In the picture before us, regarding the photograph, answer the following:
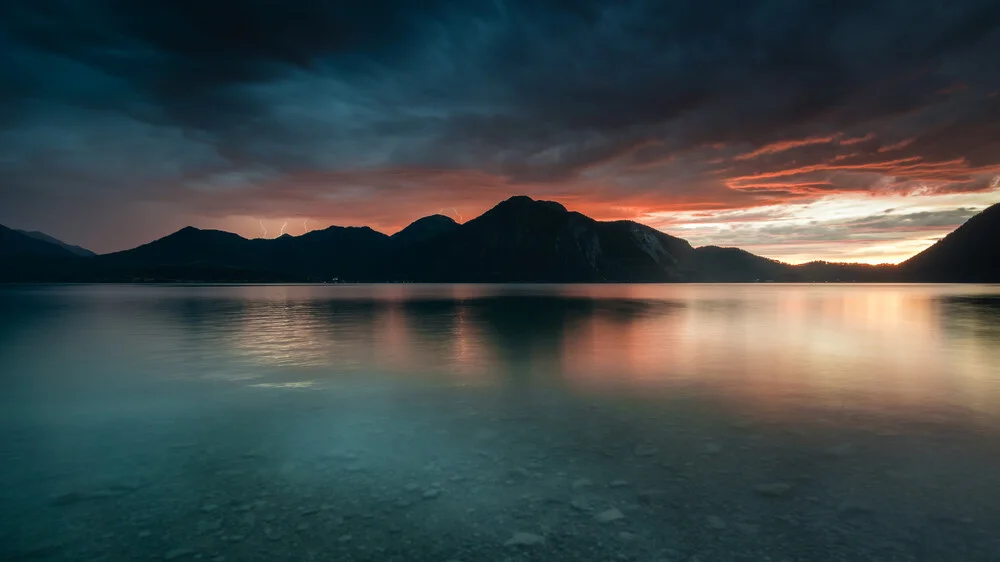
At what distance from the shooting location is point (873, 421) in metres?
16.6

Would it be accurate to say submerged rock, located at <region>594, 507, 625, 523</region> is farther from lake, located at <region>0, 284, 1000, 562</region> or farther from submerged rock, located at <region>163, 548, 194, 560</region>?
submerged rock, located at <region>163, 548, 194, 560</region>

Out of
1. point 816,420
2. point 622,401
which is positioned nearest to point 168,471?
point 622,401

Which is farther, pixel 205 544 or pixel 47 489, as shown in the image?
pixel 47 489

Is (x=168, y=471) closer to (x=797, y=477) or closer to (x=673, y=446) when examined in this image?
(x=673, y=446)

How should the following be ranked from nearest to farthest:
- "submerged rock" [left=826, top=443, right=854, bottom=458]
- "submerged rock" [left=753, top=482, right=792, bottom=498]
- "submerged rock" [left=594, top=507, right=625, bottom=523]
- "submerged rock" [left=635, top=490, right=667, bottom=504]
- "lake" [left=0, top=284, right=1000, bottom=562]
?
"lake" [left=0, top=284, right=1000, bottom=562] → "submerged rock" [left=594, top=507, right=625, bottom=523] → "submerged rock" [left=635, top=490, right=667, bottom=504] → "submerged rock" [left=753, top=482, right=792, bottom=498] → "submerged rock" [left=826, top=443, right=854, bottom=458]

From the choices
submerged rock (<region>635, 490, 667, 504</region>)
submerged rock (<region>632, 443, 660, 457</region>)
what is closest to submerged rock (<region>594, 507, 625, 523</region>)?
submerged rock (<region>635, 490, 667, 504</region>)

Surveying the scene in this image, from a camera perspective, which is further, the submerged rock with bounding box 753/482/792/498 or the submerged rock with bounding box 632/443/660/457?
the submerged rock with bounding box 632/443/660/457

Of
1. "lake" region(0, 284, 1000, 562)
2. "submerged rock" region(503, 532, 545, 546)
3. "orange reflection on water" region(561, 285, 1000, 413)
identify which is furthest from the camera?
"orange reflection on water" region(561, 285, 1000, 413)

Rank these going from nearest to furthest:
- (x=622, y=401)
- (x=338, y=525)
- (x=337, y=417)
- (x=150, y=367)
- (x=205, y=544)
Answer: (x=205, y=544), (x=338, y=525), (x=337, y=417), (x=622, y=401), (x=150, y=367)

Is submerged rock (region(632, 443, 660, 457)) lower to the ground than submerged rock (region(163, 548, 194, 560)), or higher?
lower

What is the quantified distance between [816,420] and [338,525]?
48.8 feet

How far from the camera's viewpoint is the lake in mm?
8812

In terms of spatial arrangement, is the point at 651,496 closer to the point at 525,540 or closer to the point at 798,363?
the point at 525,540

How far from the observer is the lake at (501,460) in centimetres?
881
